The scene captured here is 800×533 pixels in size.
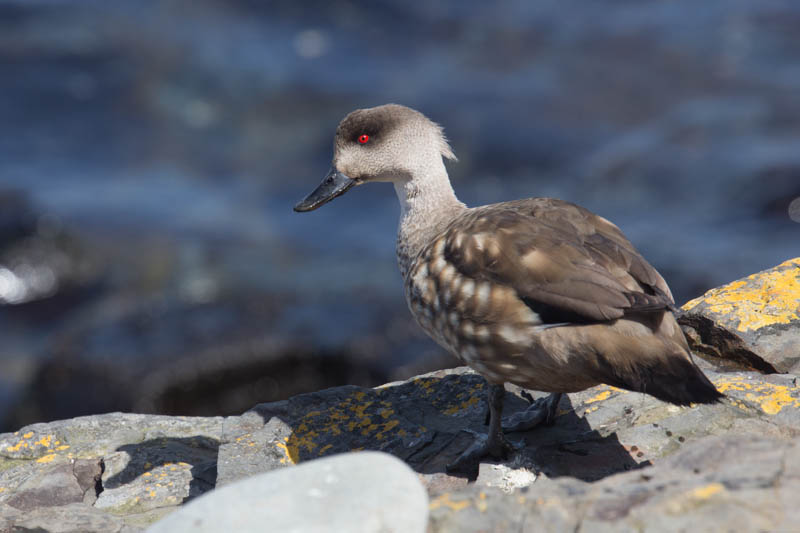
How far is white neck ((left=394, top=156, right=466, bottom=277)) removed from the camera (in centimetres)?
505

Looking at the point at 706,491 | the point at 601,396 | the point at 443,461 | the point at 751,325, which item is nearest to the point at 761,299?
the point at 751,325

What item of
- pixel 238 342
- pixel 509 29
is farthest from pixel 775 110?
pixel 238 342

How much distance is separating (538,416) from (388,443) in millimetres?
721

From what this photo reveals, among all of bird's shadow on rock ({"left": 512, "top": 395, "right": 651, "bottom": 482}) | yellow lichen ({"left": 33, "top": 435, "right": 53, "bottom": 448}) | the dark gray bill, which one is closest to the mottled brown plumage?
bird's shadow on rock ({"left": 512, "top": 395, "right": 651, "bottom": 482})

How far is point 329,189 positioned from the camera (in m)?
5.45

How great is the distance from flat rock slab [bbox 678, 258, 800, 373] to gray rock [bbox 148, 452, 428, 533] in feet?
Result: 8.56

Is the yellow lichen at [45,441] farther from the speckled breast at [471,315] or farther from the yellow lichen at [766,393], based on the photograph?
the yellow lichen at [766,393]

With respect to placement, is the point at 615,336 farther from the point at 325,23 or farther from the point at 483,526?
the point at 325,23

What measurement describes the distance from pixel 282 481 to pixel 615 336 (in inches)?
59.3

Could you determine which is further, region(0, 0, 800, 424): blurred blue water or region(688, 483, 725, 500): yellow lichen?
region(0, 0, 800, 424): blurred blue water

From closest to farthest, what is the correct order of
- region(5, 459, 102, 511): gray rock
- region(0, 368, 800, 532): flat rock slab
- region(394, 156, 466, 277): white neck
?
region(0, 368, 800, 532): flat rock slab < region(5, 459, 102, 511): gray rock < region(394, 156, 466, 277): white neck

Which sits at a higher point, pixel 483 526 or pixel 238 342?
pixel 483 526

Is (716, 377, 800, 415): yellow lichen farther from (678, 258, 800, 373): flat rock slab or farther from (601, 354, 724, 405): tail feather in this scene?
(601, 354, 724, 405): tail feather

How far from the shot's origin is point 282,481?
2717 millimetres
